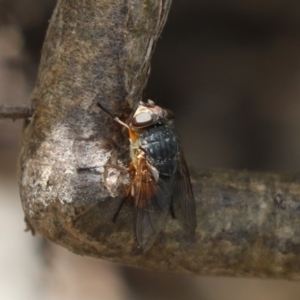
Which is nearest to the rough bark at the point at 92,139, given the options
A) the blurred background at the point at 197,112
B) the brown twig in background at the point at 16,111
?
the brown twig in background at the point at 16,111

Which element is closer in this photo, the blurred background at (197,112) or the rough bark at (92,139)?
the rough bark at (92,139)

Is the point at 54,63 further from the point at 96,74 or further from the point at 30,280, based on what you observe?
the point at 30,280

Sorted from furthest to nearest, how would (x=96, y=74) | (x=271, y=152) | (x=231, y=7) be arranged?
(x=271, y=152) < (x=231, y=7) < (x=96, y=74)

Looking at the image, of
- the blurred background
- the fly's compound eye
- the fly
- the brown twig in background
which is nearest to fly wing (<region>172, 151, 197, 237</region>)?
the fly

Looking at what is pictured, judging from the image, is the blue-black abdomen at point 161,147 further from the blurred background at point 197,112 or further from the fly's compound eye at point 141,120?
the blurred background at point 197,112

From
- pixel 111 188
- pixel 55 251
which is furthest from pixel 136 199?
pixel 55 251
